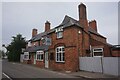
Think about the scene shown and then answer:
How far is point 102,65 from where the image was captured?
Answer: 18.5 meters

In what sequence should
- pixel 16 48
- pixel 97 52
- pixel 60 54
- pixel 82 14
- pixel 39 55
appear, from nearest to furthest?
pixel 60 54 < pixel 82 14 < pixel 97 52 < pixel 39 55 < pixel 16 48

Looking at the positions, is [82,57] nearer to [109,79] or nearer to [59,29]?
[59,29]

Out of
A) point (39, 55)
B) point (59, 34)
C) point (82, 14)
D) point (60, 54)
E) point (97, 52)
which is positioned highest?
point (82, 14)

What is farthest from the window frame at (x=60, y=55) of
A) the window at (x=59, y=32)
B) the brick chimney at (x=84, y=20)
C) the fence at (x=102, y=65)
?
the brick chimney at (x=84, y=20)

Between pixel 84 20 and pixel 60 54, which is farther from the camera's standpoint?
pixel 84 20

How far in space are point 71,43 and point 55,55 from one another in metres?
4.04

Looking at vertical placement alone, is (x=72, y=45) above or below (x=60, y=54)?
above

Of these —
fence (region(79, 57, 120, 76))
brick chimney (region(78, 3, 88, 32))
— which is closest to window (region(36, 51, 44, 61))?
brick chimney (region(78, 3, 88, 32))

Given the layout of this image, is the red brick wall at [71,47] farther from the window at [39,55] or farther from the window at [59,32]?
the window at [39,55]

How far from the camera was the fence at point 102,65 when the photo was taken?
16.9 m

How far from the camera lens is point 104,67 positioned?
59.9ft

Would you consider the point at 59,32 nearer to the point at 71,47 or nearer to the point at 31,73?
the point at 71,47

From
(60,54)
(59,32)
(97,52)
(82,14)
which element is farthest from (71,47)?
(82,14)

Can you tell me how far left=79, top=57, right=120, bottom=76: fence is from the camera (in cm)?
1688
